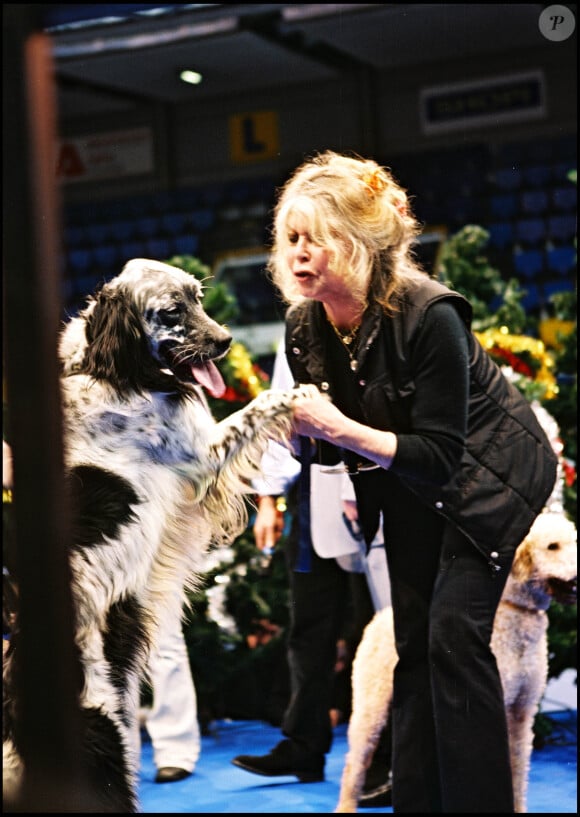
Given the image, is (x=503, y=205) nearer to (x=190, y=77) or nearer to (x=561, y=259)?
(x=561, y=259)

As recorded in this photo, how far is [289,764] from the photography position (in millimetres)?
3383

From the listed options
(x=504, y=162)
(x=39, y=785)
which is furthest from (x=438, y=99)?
(x=39, y=785)

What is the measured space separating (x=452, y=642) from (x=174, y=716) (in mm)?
1461

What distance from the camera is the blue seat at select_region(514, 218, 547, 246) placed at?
10.2 m

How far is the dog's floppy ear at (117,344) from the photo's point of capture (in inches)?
72.1

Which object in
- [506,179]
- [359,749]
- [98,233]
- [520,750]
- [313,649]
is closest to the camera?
[520,750]

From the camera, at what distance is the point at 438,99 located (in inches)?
432

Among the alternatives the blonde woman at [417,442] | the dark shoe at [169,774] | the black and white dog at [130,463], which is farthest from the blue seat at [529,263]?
the black and white dog at [130,463]

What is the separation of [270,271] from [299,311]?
0.36 feet

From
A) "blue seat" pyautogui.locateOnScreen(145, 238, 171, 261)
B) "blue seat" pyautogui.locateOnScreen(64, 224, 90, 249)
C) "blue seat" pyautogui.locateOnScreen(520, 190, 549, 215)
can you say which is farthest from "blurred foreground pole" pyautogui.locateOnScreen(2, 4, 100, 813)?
"blue seat" pyautogui.locateOnScreen(520, 190, 549, 215)

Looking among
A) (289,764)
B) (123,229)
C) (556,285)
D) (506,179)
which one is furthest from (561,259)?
(289,764)

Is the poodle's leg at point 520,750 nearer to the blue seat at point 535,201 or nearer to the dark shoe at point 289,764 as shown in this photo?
the dark shoe at point 289,764

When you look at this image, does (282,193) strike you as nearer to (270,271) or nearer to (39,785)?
(270,271)

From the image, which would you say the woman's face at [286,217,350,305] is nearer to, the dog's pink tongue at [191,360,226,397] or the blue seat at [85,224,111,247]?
the dog's pink tongue at [191,360,226,397]
